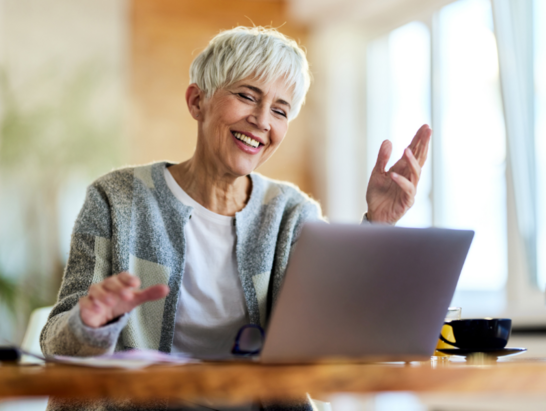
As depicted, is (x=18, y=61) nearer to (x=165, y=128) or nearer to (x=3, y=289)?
(x=165, y=128)

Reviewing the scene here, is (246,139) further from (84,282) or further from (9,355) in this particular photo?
(9,355)

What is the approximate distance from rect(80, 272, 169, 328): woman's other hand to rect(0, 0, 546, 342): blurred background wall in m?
2.68

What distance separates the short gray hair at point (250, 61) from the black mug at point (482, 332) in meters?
0.76

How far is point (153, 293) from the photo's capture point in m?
0.81

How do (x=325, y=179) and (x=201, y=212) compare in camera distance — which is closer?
(x=201, y=212)

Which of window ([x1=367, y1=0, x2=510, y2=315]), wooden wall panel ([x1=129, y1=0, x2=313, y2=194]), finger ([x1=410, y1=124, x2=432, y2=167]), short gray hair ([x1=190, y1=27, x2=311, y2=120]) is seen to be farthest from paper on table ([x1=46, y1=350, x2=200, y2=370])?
wooden wall panel ([x1=129, y1=0, x2=313, y2=194])

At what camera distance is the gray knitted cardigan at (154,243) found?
1.37m

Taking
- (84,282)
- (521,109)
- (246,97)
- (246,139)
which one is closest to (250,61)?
(246,97)

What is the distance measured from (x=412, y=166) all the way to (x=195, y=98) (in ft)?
2.17

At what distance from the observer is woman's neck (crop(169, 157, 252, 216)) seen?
1595 millimetres

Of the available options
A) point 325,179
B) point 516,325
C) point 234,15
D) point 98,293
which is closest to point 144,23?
point 234,15

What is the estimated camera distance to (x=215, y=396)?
0.67m

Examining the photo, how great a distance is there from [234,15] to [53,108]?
1596mm

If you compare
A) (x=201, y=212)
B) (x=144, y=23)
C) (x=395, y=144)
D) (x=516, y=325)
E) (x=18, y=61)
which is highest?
(x=144, y=23)
